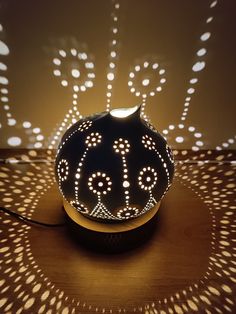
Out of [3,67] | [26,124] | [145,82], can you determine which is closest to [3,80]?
[3,67]

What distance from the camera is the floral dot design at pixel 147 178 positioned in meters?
0.69

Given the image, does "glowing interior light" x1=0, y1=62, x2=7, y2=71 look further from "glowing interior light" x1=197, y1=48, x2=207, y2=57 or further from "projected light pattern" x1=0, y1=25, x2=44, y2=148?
"glowing interior light" x1=197, y1=48, x2=207, y2=57

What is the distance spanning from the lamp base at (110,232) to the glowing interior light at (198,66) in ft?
1.46

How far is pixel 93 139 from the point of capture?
700 millimetres

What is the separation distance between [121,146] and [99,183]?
0.09 m

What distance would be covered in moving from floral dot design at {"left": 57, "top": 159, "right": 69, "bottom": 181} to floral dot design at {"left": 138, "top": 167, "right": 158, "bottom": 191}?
159mm

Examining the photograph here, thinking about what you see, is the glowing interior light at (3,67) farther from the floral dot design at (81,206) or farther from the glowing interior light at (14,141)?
the floral dot design at (81,206)

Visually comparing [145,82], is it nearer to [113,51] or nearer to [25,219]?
[113,51]

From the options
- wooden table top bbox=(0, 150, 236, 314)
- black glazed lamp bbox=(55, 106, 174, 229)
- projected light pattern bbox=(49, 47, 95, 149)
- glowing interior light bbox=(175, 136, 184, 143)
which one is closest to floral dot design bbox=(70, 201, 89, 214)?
black glazed lamp bbox=(55, 106, 174, 229)

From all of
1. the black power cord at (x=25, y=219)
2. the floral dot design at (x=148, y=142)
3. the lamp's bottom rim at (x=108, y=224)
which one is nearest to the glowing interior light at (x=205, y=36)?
the floral dot design at (x=148, y=142)

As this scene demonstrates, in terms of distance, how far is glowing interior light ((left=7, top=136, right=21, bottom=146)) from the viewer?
1.08 meters

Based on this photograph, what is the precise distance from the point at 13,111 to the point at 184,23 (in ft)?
1.85

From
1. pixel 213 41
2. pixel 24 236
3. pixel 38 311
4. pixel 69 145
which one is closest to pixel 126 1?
pixel 213 41

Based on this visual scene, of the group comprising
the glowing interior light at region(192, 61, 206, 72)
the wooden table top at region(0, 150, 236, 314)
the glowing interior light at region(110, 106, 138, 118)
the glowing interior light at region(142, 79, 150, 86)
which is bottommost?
the wooden table top at region(0, 150, 236, 314)
